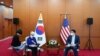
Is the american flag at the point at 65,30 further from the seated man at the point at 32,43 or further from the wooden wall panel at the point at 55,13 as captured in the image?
the seated man at the point at 32,43

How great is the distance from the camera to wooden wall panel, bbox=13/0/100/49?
36.3ft

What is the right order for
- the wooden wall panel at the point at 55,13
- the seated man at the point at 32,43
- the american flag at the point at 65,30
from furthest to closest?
the wooden wall panel at the point at 55,13, the american flag at the point at 65,30, the seated man at the point at 32,43

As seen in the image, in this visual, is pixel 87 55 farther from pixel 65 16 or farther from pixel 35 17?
pixel 35 17

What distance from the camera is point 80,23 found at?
36.4ft

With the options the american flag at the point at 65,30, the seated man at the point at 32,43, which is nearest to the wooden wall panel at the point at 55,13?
the american flag at the point at 65,30

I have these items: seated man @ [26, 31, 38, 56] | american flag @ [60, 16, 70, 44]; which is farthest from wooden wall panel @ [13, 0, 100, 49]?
seated man @ [26, 31, 38, 56]

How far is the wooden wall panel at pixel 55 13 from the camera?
36.3 ft

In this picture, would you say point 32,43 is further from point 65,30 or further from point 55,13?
point 55,13

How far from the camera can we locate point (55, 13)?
11.0m

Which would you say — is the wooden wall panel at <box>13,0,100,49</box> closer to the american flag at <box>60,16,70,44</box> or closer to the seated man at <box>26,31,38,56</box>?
the american flag at <box>60,16,70,44</box>

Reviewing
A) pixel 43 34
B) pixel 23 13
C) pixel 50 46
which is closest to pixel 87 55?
pixel 50 46

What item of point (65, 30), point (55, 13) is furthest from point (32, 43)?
point (55, 13)

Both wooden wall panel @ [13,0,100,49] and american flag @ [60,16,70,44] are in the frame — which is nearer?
american flag @ [60,16,70,44]

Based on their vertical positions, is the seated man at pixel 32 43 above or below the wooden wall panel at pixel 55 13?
below
